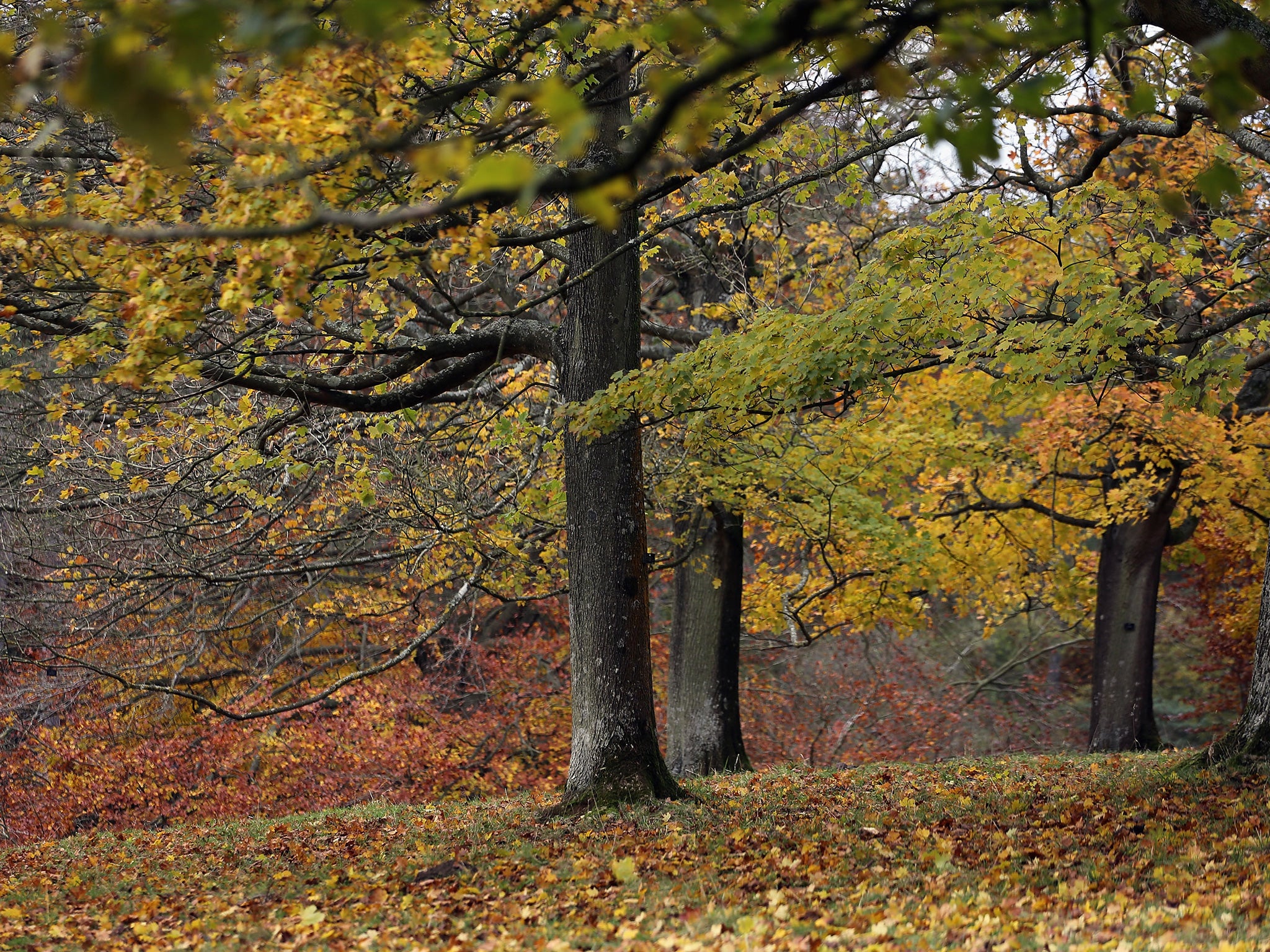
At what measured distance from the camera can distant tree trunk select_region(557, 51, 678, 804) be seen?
8.01 m

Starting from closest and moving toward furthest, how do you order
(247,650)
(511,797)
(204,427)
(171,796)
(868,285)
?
(868,285)
(204,427)
(511,797)
(171,796)
(247,650)

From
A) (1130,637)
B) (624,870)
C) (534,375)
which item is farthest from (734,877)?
(1130,637)

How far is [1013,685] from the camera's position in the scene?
999 inches

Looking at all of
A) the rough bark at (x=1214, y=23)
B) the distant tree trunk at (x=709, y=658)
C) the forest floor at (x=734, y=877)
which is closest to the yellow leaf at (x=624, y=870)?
the forest floor at (x=734, y=877)

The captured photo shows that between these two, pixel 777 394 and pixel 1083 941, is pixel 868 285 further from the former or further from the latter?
pixel 1083 941

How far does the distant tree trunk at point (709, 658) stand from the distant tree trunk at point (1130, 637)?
19.4 ft

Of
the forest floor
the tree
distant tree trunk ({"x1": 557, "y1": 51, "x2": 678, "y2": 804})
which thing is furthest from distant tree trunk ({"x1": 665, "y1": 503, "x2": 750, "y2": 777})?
distant tree trunk ({"x1": 557, "y1": 51, "x2": 678, "y2": 804})

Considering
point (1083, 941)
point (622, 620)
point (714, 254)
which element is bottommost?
point (1083, 941)

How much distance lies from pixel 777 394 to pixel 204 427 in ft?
15.5

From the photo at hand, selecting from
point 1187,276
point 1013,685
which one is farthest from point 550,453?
point 1013,685

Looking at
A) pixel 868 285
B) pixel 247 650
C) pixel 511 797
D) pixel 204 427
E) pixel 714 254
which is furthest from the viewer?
pixel 247 650

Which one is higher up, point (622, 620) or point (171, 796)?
point (622, 620)

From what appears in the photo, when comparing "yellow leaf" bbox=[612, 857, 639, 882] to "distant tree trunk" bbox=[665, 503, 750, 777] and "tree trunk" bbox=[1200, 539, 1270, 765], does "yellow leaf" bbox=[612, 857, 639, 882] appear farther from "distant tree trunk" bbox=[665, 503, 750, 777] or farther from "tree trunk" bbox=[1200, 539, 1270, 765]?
"distant tree trunk" bbox=[665, 503, 750, 777]

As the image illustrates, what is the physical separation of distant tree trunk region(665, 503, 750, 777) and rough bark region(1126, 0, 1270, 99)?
7.66 m
